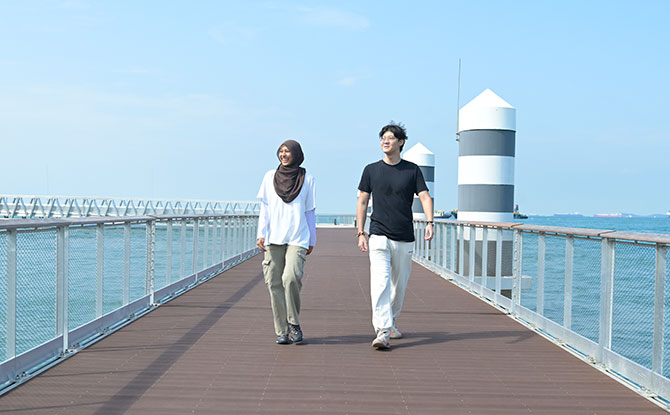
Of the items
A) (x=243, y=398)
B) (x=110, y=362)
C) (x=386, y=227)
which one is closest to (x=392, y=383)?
(x=243, y=398)

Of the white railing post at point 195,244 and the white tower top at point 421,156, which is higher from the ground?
the white tower top at point 421,156

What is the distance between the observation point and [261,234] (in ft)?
19.1

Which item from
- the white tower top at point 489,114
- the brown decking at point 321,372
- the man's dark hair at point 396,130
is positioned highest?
the white tower top at point 489,114

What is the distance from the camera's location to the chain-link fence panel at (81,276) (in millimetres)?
5332

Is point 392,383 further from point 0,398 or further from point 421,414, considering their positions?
point 0,398

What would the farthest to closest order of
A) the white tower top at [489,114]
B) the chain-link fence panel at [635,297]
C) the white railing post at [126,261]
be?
the white tower top at [489,114], the white railing post at [126,261], the chain-link fence panel at [635,297]

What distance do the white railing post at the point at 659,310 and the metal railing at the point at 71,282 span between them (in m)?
3.75

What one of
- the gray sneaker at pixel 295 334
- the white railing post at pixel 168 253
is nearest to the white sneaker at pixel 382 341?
the gray sneaker at pixel 295 334

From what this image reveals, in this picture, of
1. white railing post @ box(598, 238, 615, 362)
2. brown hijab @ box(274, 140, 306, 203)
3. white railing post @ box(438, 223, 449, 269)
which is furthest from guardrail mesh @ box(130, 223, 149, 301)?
white railing post @ box(438, 223, 449, 269)

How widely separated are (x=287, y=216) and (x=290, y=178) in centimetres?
30

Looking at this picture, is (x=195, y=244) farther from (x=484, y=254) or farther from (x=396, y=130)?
(x=396, y=130)

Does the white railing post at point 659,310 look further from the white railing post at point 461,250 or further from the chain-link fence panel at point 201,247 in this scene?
the chain-link fence panel at point 201,247

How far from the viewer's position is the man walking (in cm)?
566

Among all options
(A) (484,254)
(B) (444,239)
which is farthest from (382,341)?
(B) (444,239)
